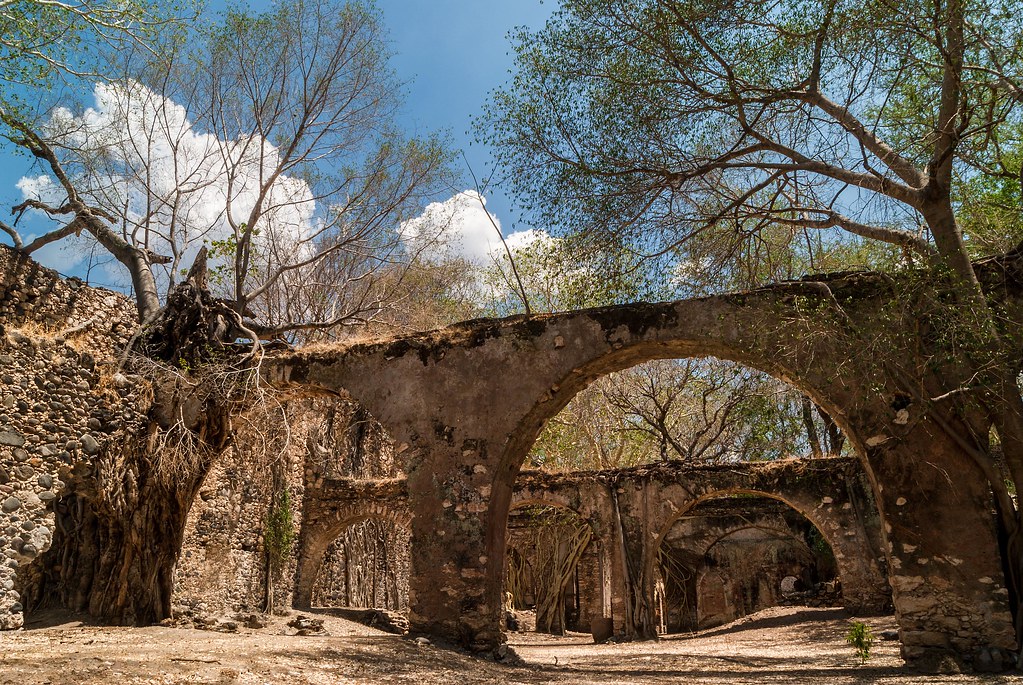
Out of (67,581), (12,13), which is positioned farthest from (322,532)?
(12,13)

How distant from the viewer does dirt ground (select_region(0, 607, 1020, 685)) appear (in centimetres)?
500

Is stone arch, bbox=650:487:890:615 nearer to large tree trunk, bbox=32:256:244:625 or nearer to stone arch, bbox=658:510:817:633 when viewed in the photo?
stone arch, bbox=658:510:817:633

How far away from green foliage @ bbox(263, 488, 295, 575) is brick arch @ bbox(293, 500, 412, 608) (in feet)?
1.97

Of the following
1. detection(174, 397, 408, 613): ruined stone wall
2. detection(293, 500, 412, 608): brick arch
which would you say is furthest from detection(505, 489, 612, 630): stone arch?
detection(174, 397, 408, 613): ruined stone wall

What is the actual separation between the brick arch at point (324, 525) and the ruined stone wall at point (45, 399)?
6058 mm

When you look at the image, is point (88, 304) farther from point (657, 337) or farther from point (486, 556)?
point (657, 337)

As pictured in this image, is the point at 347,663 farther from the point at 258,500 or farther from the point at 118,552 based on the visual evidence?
the point at 258,500

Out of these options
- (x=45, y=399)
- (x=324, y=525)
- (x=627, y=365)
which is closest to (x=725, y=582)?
(x=324, y=525)

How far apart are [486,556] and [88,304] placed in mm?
5806

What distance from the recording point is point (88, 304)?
32.0 ft

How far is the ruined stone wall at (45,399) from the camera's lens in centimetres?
801

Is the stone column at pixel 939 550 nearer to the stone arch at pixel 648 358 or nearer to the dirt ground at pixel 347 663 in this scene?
the stone arch at pixel 648 358

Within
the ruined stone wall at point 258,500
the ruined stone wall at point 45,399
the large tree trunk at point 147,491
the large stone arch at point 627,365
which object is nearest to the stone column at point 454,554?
the large stone arch at point 627,365

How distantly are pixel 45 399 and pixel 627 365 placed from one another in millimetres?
6315
